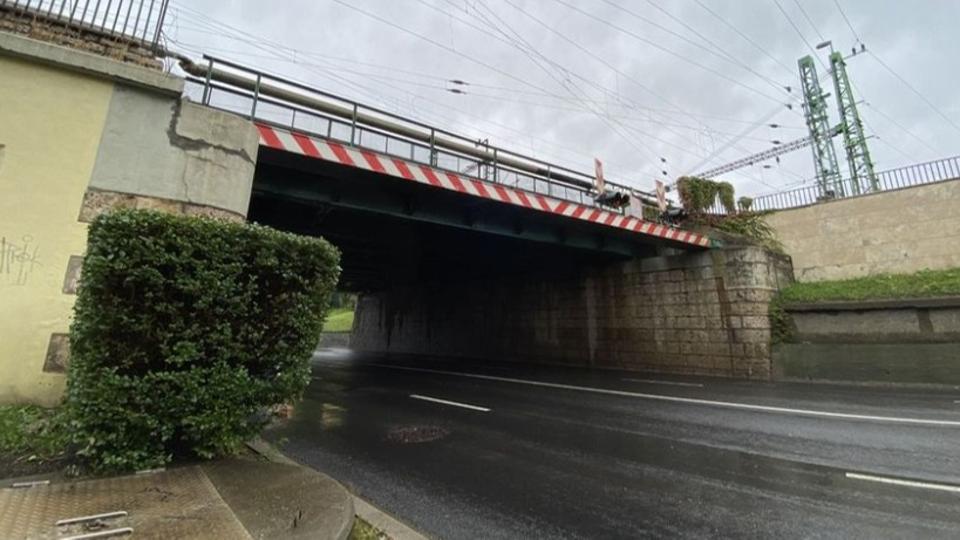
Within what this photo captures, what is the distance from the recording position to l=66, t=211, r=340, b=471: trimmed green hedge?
334cm

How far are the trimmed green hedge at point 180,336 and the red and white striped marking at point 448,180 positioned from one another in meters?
4.70

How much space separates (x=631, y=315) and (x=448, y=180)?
9912mm

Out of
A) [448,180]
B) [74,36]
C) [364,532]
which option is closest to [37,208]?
[74,36]

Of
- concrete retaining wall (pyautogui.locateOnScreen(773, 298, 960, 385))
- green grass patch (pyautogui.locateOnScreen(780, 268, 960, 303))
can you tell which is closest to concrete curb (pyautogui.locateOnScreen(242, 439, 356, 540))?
concrete retaining wall (pyautogui.locateOnScreen(773, 298, 960, 385))

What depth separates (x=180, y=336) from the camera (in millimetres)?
3549

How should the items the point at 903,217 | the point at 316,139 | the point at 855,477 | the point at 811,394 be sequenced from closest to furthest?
the point at 855,477, the point at 316,139, the point at 811,394, the point at 903,217

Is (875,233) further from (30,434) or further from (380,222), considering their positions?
(30,434)

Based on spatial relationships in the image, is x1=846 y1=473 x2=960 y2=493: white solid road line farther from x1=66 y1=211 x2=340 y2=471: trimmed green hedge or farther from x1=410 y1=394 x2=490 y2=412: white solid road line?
x1=66 y1=211 x2=340 y2=471: trimmed green hedge

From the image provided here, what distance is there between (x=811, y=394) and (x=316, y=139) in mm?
11926

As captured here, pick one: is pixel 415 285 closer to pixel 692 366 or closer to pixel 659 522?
pixel 692 366

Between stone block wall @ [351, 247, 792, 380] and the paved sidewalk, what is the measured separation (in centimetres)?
1407

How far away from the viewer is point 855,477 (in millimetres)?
4363

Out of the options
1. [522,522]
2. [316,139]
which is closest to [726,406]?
[522,522]

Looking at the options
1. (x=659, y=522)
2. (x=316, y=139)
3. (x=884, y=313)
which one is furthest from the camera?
(x=884, y=313)
